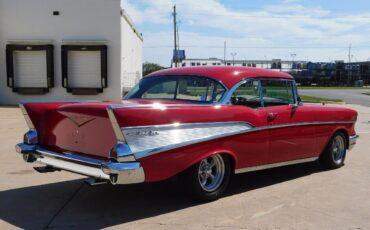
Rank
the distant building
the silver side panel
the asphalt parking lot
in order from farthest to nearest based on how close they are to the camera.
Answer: the distant building → the asphalt parking lot → the silver side panel

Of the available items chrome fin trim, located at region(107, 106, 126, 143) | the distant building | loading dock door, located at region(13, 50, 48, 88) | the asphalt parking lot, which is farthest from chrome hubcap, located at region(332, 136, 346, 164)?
the distant building

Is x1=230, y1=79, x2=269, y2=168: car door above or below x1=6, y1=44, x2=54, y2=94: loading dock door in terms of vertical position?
below

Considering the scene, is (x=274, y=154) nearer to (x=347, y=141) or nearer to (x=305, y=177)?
(x=305, y=177)

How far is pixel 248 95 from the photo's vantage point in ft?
20.6

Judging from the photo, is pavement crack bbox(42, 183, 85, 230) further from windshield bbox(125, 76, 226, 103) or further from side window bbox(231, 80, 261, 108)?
side window bbox(231, 80, 261, 108)

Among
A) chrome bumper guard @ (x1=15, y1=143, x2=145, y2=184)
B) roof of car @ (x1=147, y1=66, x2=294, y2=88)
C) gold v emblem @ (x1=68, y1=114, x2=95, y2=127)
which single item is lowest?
chrome bumper guard @ (x1=15, y1=143, x2=145, y2=184)

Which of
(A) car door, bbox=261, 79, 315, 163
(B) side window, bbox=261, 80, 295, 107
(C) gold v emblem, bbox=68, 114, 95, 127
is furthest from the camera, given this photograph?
(B) side window, bbox=261, 80, 295, 107

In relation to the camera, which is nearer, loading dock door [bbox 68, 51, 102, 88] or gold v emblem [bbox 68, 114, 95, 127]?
gold v emblem [bbox 68, 114, 95, 127]

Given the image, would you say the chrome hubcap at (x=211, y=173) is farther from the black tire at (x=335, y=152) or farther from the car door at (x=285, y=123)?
the black tire at (x=335, y=152)

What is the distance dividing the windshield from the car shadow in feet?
3.79

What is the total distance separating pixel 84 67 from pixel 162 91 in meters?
16.4

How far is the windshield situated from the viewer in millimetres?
6070

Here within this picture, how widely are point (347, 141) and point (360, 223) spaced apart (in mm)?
3258

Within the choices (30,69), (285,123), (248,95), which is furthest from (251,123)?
(30,69)
